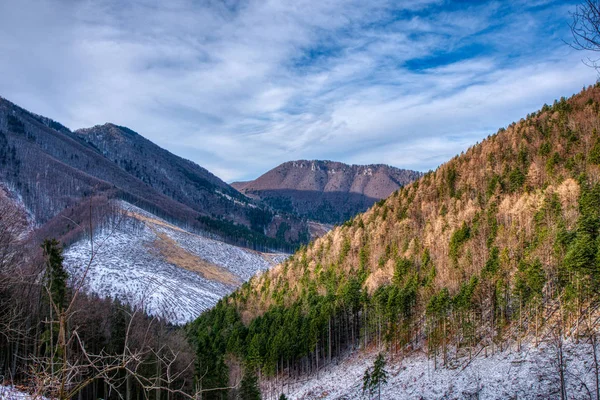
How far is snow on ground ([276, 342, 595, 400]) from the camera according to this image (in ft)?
116

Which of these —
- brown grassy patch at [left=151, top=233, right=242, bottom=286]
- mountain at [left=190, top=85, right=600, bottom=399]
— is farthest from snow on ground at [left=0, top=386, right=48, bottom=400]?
brown grassy patch at [left=151, top=233, right=242, bottom=286]

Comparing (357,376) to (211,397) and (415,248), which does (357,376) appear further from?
(415,248)

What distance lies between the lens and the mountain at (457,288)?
42562mm

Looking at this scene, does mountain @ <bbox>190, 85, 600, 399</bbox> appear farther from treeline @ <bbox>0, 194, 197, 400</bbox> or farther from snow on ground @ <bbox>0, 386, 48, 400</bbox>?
snow on ground @ <bbox>0, 386, 48, 400</bbox>

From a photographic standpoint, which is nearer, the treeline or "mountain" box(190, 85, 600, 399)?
the treeline

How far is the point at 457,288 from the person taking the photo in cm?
6156

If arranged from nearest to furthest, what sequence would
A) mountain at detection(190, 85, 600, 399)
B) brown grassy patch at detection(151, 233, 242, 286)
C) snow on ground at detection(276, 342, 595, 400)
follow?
snow on ground at detection(276, 342, 595, 400)
mountain at detection(190, 85, 600, 399)
brown grassy patch at detection(151, 233, 242, 286)

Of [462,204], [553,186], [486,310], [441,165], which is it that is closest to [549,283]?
[486,310]

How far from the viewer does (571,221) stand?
5709 cm

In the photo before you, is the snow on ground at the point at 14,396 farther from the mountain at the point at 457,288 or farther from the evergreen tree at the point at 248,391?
the evergreen tree at the point at 248,391

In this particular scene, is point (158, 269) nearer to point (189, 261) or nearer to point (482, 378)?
point (189, 261)

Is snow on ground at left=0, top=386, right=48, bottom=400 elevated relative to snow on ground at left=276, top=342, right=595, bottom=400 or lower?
elevated

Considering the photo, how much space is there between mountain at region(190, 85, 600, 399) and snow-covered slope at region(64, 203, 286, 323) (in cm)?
3036

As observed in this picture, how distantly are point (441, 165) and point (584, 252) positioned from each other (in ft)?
239
